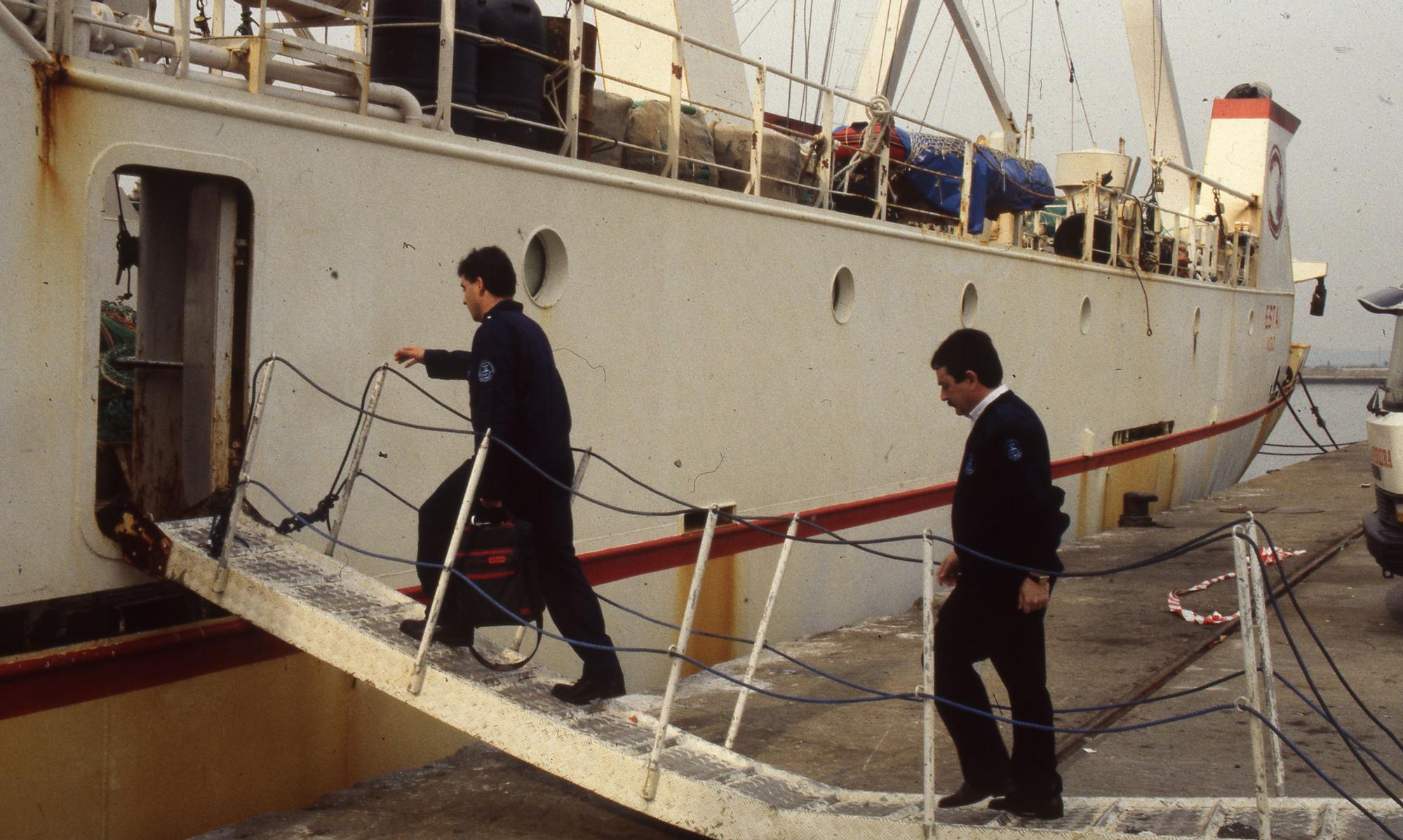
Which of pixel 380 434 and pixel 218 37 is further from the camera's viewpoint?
pixel 380 434

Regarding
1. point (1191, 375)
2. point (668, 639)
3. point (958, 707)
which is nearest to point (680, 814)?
point (958, 707)

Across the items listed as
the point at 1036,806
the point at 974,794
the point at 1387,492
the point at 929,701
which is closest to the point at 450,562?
the point at 929,701

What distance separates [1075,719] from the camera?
651cm

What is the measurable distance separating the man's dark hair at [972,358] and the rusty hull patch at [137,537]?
2738 millimetres

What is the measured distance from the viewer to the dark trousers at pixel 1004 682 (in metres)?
4.15

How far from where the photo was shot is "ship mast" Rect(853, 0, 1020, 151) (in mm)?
12469

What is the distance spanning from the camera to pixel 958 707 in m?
4.21

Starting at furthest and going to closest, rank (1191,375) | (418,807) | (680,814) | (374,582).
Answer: (1191,375)
(418,807)
(374,582)
(680,814)

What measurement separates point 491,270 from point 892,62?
356 inches

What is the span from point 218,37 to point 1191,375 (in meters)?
13.8

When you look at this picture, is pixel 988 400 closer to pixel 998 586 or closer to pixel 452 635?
pixel 998 586

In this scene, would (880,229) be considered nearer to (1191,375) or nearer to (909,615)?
(909,615)

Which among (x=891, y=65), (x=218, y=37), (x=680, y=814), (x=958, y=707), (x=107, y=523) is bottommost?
(x=680, y=814)

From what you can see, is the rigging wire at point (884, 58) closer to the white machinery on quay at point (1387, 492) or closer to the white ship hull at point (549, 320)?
the white ship hull at point (549, 320)
